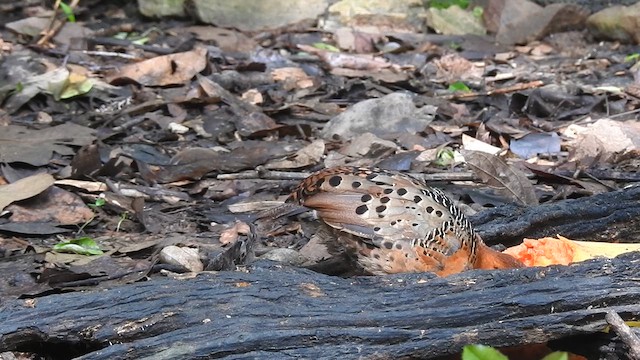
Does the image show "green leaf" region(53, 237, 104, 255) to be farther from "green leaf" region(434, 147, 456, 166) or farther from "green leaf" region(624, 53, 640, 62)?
"green leaf" region(624, 53, 640, 62)

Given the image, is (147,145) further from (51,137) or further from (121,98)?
(121,98)

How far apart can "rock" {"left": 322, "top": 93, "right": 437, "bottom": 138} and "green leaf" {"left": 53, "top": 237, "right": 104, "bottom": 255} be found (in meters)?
2.45

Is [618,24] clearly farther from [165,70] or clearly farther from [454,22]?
[165,70]

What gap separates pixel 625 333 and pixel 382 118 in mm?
4183

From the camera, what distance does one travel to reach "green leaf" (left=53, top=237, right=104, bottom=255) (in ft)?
14.3

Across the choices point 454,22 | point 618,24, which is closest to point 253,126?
point 454,22

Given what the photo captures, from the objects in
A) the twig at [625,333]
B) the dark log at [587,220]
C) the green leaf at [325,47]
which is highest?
the twig at [625,333]

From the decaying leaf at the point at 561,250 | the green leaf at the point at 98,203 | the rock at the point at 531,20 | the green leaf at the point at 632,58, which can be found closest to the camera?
the decaying leaf at the point at 561,250

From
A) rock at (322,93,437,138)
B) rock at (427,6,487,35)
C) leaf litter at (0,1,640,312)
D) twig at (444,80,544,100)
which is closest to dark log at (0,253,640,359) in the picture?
leaf litter at (0,1,640,312)

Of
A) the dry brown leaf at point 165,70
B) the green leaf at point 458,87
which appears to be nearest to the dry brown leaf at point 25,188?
the dry brown leaf at point 165,70

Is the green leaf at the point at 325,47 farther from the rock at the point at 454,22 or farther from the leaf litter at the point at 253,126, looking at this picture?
the rock at the point at 454,22

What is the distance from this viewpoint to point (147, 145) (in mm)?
6102

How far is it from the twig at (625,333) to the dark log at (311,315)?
0.11m

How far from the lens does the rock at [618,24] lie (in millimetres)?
9078
